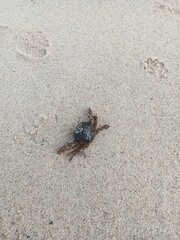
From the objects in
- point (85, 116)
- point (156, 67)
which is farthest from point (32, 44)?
point (156, 67)

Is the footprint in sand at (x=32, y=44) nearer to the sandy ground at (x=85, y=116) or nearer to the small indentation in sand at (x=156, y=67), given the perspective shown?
the sandy ground at (x=85, y=116)

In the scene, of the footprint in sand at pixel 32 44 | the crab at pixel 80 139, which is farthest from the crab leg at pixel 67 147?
the footprint in sand at pixel 32 44

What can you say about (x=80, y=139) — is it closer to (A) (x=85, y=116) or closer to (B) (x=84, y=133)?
(B) (x=84, y=133)

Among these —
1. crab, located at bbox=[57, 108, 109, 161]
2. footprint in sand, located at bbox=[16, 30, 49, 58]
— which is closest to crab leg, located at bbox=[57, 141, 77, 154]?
crab, located at bbox=[57, 108, 109, 161]

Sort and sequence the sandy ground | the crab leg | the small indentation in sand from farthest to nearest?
1. the small indentation in sand
2. the crab leg
3. the sandy ground

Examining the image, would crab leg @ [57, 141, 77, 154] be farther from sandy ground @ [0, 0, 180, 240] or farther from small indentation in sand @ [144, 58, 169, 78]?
small indentation in sand @ [144, 58, 169, 78]

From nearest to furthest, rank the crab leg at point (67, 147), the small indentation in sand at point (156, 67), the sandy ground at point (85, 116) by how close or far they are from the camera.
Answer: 1. the sandy ground at point (85, 116)
2. the crab leg at point (67, 147)
3. the small indentation in sand at point (156, 67)

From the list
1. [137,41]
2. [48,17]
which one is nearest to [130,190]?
[137,41]
